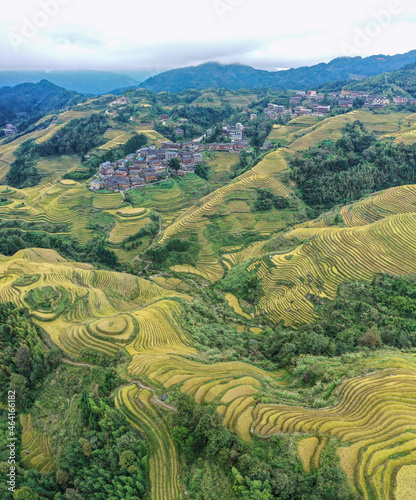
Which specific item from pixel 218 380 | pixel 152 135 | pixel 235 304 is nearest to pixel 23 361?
pixel 218 380

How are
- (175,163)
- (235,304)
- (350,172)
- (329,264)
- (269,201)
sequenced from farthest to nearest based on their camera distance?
(175,163) → (350,172) → (269,201) → (235,304) → (329,264)

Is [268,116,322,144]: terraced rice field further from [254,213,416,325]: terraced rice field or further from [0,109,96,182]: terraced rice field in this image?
[0,109,96,182]: terraced rice field

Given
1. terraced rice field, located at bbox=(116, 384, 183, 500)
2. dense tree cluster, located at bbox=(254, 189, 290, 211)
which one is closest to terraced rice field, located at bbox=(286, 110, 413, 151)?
dense tree cluster, located at bbox=(254, 189, 290, 211)

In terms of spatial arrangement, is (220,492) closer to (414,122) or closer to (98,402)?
(98,402)

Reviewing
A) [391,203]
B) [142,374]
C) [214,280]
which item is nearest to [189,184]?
[214,280]

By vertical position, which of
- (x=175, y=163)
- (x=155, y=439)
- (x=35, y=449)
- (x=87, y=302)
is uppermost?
(x=175, y=163)

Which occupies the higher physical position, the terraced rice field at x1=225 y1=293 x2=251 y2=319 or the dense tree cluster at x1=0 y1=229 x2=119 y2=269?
the dense tree cluster at x1=0 y1=229 x2=119 y2=269

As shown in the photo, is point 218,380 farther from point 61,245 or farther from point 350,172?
point 350,172
